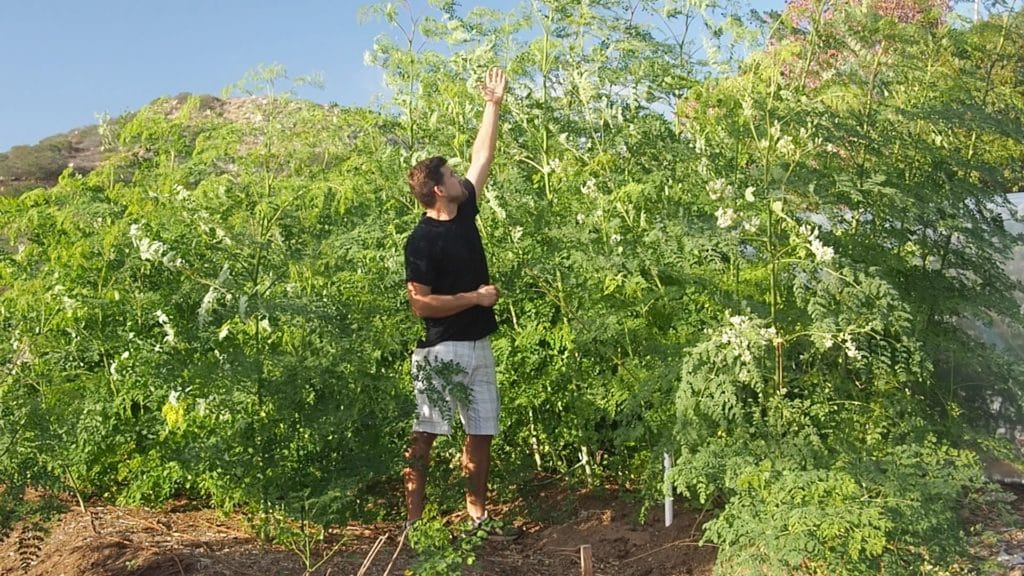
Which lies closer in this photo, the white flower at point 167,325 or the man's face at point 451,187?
the white flower at point 167,325

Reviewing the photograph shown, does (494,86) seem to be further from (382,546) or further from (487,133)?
(382,546)

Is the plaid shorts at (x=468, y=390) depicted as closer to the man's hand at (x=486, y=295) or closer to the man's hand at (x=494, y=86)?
the man's hand at (x=486, y=295)

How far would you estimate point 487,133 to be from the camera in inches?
196

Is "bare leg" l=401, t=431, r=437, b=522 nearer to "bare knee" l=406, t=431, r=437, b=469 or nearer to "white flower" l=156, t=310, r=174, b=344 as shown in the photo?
"bare knee" l=406, t=431, r=437, b=469

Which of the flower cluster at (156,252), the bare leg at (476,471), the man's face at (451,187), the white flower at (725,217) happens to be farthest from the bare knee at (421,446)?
the white flower at (725,217)

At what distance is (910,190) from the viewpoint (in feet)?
15.2

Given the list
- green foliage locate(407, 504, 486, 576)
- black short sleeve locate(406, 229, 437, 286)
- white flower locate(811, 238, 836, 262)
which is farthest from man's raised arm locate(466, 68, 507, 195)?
green foliage locate(407, 504, 486, 576)

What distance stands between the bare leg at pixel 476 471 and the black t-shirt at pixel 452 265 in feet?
1.62

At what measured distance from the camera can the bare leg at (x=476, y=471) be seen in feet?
15.8

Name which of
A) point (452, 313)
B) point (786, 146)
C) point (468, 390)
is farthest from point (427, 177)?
point (786, 146)

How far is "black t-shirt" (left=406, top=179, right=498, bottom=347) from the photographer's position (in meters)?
4.58

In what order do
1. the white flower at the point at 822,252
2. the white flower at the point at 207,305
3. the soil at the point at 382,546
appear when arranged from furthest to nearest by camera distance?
the soil at the point at 382,546 → the white flower at the point at 207,305 → the white flower at the point at 822,252

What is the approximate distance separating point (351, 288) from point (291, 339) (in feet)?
1.67

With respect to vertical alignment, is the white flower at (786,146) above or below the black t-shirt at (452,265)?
above
